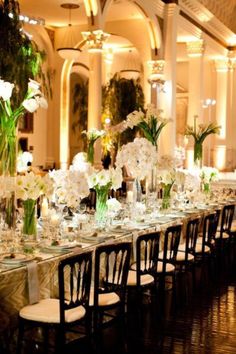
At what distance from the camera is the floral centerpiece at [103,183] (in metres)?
6.20

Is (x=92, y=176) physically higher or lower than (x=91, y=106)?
lower

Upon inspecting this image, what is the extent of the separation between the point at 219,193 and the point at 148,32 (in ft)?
15.8

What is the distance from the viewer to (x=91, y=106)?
36.3 ft

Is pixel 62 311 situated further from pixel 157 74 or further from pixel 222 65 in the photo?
pixel 222 65

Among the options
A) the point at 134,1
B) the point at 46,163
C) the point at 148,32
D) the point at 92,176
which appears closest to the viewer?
the point at 92,176

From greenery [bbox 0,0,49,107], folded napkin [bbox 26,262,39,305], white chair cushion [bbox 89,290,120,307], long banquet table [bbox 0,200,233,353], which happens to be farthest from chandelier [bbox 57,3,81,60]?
folded napkin [bbox 26,262,39,305]

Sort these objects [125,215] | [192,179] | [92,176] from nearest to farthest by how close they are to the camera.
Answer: [92,176]
[125,215]
[192,179]

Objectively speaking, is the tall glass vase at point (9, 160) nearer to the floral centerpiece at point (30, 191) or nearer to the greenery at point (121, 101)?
the floral centerpiece at point (30, 191)

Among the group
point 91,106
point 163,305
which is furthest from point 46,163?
point 163,305

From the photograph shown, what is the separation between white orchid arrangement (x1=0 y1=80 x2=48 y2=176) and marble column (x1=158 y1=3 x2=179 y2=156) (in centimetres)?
873

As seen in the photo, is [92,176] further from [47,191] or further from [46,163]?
[46,163]

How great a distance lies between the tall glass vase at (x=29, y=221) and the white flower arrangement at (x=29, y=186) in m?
0.13

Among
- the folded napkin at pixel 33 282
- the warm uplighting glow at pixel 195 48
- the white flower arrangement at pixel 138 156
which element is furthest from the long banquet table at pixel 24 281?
the warm uplighting glow at pixel 195 48

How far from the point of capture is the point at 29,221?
516 cm
